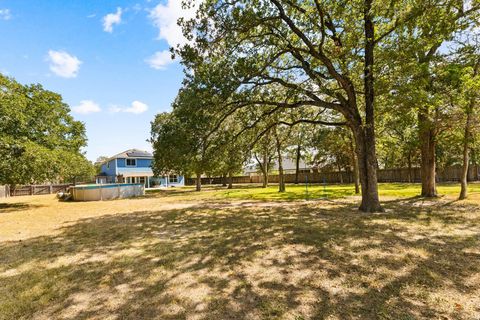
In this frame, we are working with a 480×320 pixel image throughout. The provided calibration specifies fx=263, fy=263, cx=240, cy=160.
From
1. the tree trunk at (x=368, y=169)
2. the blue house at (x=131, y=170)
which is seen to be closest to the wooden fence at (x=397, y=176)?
the tree trunk at (x=368, y=169)

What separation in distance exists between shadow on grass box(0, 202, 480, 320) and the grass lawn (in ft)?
0.07

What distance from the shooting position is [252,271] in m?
4.57

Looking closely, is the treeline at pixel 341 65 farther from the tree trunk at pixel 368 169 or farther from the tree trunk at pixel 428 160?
the tree trunk at pixel 428 160

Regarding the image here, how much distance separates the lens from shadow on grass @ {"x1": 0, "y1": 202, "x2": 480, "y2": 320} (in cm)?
333

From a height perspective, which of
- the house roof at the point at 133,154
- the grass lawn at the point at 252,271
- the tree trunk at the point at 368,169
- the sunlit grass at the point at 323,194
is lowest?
the sunlit grass at the point at 323,194

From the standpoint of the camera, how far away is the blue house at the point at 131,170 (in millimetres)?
38812

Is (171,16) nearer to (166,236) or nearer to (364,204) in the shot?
(166,236)

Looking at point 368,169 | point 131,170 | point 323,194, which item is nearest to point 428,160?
point 368,169

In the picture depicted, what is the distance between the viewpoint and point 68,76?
1361cm

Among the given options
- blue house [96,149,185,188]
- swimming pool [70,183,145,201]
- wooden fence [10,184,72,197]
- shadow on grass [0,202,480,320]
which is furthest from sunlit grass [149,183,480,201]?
blue house [96,149,185,188]

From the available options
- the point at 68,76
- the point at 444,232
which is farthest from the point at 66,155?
the point at 444,232

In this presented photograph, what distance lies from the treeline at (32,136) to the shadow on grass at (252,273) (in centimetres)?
887

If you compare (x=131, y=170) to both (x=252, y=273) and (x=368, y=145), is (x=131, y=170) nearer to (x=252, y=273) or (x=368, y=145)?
(x=368, y=145)

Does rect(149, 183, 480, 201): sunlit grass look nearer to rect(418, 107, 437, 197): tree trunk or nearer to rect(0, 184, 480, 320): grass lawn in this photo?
rect(418, 107, 437, 197): tree trunk
